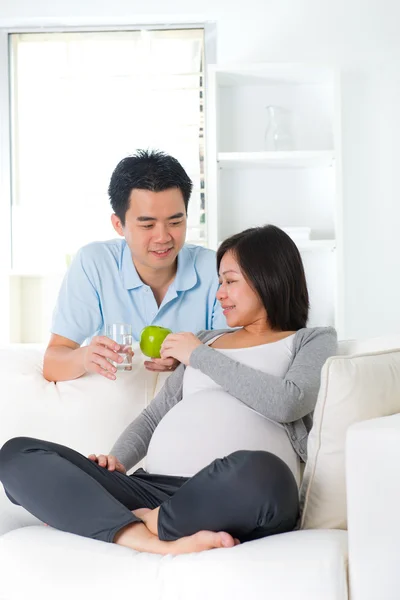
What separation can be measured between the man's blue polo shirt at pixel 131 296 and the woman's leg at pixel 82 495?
72 centimetres

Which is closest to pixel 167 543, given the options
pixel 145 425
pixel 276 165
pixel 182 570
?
pixel 182 570

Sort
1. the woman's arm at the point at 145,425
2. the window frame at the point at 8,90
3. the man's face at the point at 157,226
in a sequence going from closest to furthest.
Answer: the woman's arm at the point at 145,425, the man's face at the point at 157,226, the window frame at the point at 8,90

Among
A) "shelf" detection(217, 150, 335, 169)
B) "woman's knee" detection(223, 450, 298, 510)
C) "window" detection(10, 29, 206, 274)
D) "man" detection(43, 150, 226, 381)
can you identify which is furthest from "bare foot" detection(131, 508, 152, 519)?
"window" detection(10, 29, 206, 274)

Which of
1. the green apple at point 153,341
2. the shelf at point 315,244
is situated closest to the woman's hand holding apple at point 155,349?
the green apple at point 153,341

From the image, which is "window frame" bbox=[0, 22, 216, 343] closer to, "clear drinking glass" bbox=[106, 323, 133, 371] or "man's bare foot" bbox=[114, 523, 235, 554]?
"clear drinking glass" bbox=[106, 323, 133, 371]

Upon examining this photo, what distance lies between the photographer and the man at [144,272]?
90.4 inches

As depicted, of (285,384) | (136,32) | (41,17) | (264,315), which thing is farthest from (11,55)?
(285,384)

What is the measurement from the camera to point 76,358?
2057 millimetres

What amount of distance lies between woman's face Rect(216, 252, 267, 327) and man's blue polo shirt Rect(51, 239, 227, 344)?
1.18ft

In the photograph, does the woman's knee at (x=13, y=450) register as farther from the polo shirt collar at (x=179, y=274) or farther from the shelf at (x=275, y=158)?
the shelf at (x=275, y=158)

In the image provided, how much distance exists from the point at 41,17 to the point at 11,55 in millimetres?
302

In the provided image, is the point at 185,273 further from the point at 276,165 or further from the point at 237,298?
the point at 276,165

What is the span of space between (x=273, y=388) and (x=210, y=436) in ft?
0.55

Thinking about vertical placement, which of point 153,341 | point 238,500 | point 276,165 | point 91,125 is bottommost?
point 238,500
